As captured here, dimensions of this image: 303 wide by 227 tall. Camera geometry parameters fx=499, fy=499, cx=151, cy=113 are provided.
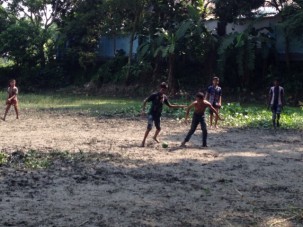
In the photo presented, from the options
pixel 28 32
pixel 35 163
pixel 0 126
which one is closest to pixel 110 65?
pixel 28 32

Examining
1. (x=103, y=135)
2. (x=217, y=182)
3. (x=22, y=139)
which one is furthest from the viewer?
(x=103, y=135)

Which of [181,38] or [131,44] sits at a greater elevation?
[181,38]

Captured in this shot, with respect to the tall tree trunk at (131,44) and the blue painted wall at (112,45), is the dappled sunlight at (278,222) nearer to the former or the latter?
the tall tree trunk at (131,44)

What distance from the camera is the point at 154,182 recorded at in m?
8.55

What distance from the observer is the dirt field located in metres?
6.61

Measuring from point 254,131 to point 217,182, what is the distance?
738 centimetres

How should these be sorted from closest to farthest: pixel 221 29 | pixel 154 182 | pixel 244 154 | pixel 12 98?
pixel 154 182
pixel 244 154
pixel 12 98
pixel 221 29

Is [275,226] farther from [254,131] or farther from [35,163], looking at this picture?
[254,131]

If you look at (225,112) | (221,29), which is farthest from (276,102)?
(221,29)

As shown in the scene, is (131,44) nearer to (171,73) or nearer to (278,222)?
(171,73)

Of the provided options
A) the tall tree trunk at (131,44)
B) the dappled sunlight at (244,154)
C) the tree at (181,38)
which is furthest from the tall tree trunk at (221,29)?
the dappled sunlight at (244,154)

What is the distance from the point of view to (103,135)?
14086 mm

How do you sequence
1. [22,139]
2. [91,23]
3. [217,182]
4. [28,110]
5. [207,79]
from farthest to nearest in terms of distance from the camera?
1. [91,23]
2. [207,79]
3. [28,110]
4. [22,139]
5. [217,182]

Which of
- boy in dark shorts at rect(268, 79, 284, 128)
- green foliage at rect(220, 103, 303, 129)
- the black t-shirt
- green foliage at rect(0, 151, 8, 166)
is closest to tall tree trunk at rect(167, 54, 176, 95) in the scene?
green foliage at rect(220, 103, 303, 129)
